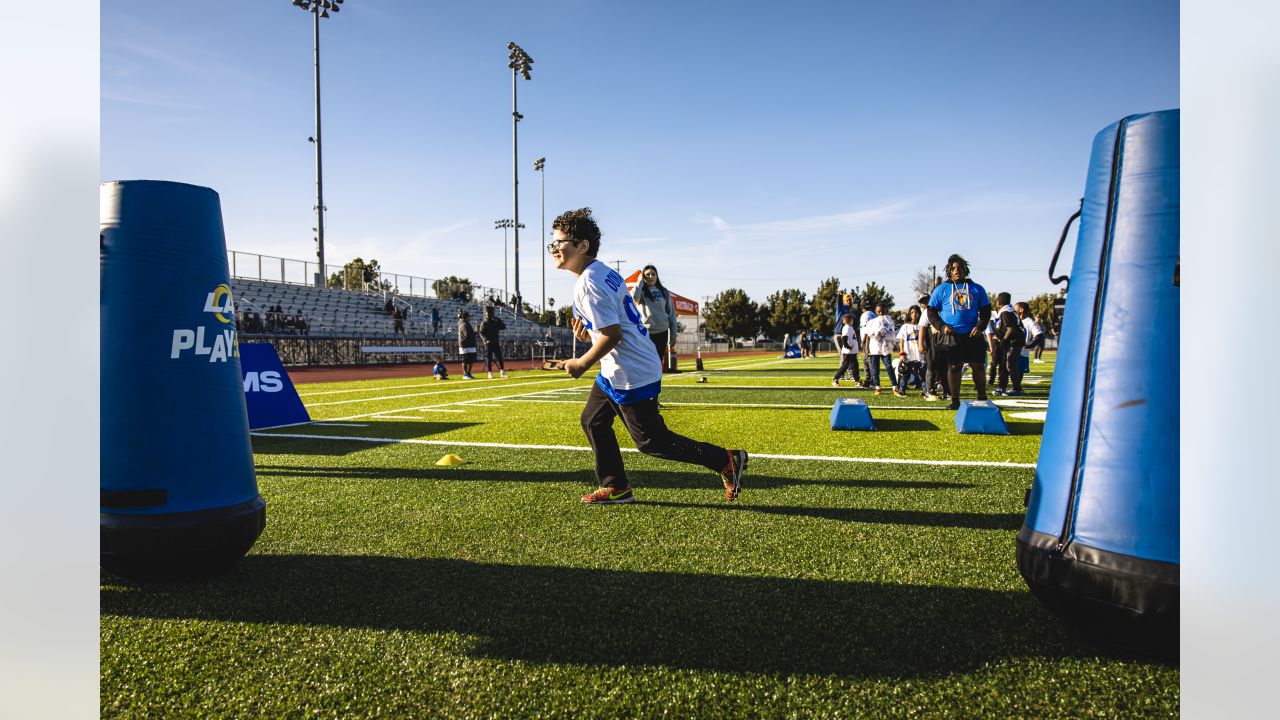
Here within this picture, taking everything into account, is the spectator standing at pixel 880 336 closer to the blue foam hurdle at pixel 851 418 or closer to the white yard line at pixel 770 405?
the white yard line at pixel 770 405

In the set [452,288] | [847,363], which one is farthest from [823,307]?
[847,363]

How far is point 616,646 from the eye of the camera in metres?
2.05

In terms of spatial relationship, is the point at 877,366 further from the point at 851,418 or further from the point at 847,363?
the point at 851,418

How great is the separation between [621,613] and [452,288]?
42.9m

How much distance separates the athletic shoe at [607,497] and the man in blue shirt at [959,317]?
6048 mm

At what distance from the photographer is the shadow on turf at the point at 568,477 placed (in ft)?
14.1

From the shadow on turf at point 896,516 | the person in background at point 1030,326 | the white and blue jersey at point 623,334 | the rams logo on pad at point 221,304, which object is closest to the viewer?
the rams logo on pad at point 221,304

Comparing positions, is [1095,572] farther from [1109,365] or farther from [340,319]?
[340,319]

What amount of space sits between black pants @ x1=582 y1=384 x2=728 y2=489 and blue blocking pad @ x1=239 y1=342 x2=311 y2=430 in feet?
16.5

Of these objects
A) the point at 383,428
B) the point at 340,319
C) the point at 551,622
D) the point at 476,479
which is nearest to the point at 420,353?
the point at 340,319

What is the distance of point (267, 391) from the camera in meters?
7.63

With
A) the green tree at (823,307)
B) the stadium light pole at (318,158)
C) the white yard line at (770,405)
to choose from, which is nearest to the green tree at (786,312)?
the green tree at (823,307)

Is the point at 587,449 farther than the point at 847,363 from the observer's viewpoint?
No

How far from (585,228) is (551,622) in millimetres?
2359
